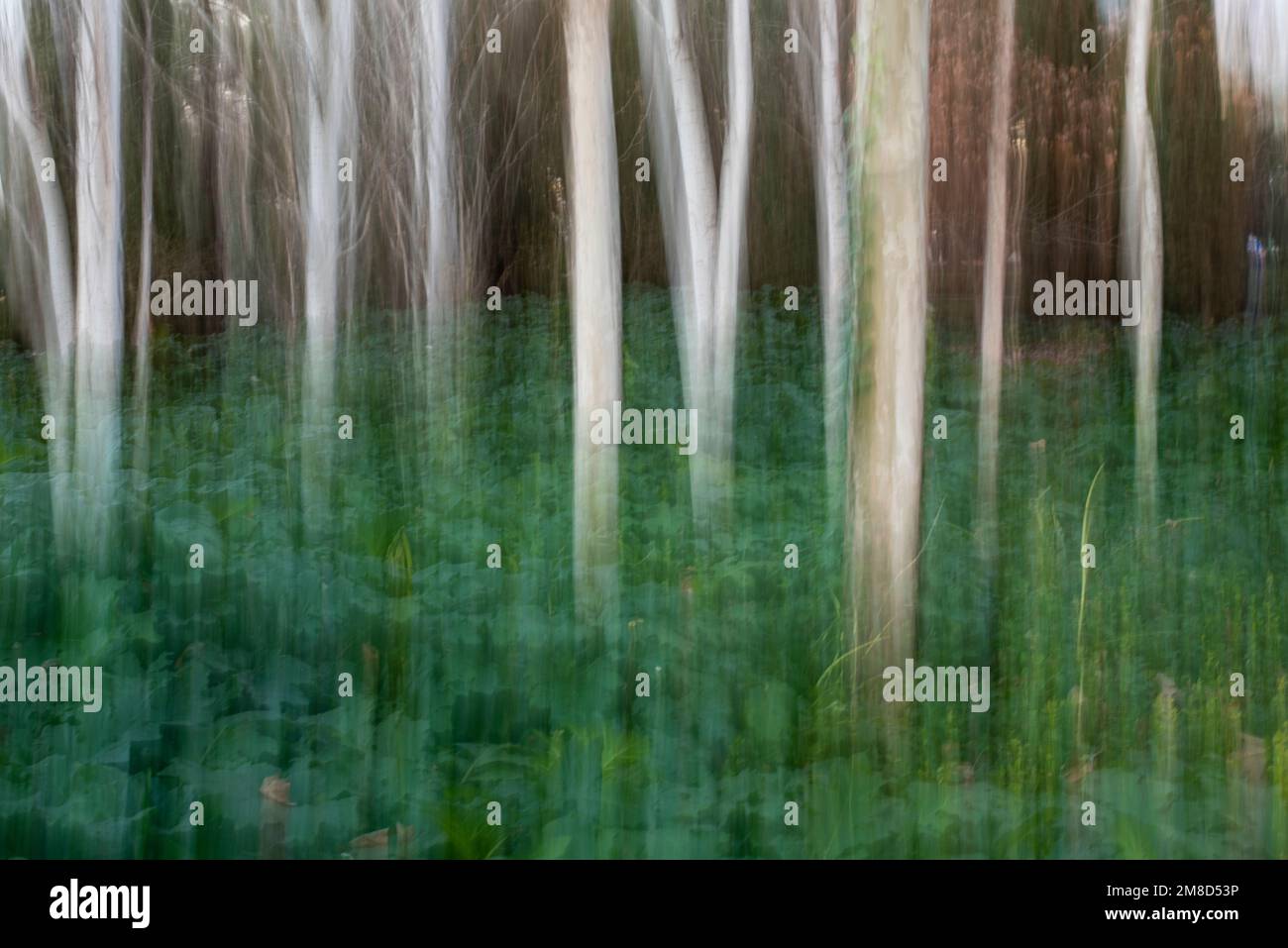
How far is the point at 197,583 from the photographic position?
4.27 meters

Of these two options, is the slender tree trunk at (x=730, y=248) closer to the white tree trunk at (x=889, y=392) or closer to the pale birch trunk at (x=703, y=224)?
the pale birch trunk at (x=703, y=224)

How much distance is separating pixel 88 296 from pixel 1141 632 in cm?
398

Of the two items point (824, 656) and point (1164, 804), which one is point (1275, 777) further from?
point (824, 656)

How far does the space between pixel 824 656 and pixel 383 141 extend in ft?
8.01

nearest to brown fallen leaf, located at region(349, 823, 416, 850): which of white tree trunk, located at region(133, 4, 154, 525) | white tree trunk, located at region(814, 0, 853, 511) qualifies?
white tree trunk, located at region(133, 4, 154, 525)

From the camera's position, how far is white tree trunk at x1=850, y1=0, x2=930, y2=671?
13.9ft

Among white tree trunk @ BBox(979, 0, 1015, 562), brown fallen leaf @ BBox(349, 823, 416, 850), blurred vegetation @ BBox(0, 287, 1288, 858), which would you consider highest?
white tree trunk @ BBox(979, 0, 1015, 562)

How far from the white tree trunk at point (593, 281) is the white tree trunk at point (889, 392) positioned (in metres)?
0.89

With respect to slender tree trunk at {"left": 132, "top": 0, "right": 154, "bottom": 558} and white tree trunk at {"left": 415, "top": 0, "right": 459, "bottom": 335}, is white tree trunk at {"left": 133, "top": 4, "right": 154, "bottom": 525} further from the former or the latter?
white tree trunk at {"left": 415, "top": 0, "right": 459, "bottom": 335}

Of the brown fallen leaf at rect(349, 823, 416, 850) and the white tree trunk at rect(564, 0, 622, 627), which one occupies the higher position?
the white tree trunk at rect(564, 0, 622, 627)

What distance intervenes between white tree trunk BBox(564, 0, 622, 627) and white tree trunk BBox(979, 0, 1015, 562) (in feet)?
4.31
